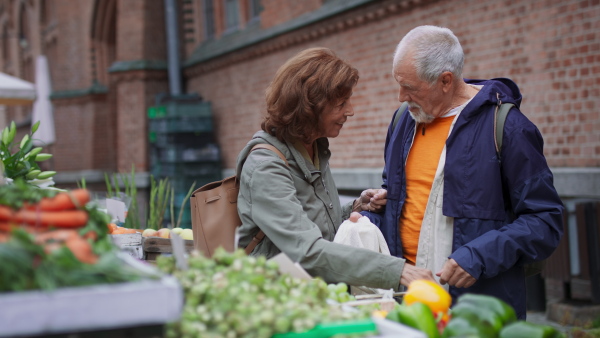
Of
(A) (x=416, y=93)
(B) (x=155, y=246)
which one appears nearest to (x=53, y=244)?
(A) (x=416, y=93)

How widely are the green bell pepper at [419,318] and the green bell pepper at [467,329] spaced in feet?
0.13

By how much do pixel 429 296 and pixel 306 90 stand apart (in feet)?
3.06

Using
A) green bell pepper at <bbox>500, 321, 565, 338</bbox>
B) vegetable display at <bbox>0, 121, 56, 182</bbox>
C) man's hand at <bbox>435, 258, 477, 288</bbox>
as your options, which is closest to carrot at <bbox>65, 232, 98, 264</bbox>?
green bell pepper at <bbox>500, 321, 565, 338</bbox>

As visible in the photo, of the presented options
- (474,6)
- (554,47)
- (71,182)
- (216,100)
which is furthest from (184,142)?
(554,47)

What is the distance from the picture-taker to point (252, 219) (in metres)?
2.65

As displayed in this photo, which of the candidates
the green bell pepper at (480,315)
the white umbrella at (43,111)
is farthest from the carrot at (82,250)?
the white umbrella at (43,111)

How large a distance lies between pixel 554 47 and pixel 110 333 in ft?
18.4

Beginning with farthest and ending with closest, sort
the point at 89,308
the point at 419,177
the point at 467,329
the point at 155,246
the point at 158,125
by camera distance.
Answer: the point at 158,125 < the point at 155,246 < the point at 419,177 < the point at 467,329 < the point at 89,308

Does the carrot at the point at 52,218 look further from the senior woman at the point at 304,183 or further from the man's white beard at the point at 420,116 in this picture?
the man's white beard at the point at 420,116

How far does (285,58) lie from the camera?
10.5 meters

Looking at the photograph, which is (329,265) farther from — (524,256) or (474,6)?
(474,6)

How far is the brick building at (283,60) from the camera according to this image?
611 cm

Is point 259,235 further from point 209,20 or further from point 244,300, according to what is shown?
point 209,20

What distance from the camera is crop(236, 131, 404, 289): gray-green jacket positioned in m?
2.47
